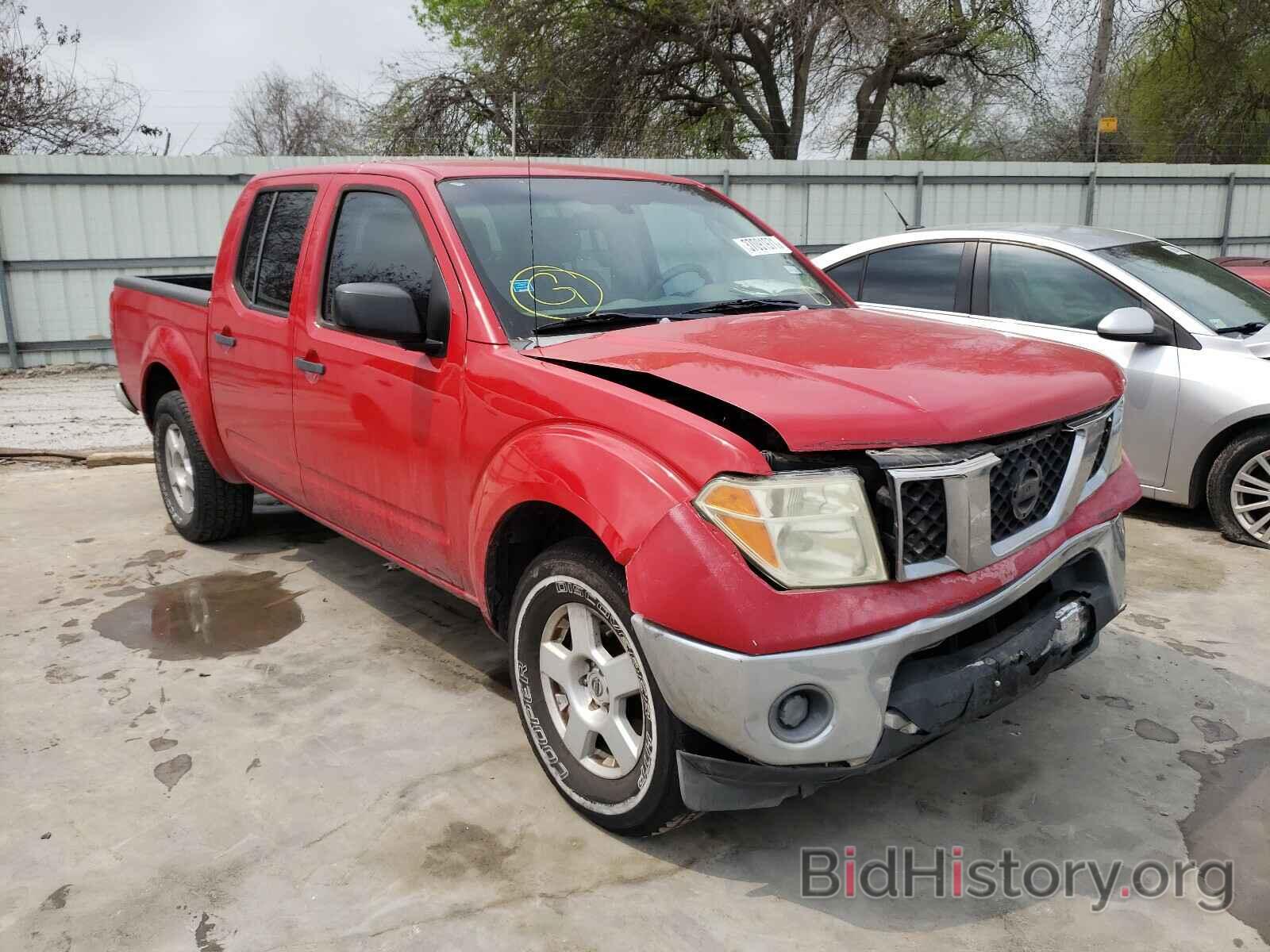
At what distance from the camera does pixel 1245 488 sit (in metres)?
5.34

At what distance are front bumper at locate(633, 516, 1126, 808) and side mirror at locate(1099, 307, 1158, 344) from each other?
9.75 ft

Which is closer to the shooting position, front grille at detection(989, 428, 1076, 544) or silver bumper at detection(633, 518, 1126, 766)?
silver bumper at detection(633, 518, 1126, 766)

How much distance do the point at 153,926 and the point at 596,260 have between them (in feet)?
7.81

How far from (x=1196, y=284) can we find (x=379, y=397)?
4.62 metres

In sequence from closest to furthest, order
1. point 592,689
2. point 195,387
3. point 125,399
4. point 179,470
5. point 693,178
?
point 592,689 → point 195,387 → point 179,470 → point 125,399 → point 693,178

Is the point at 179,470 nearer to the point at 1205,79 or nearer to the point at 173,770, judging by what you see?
the point at 173,770

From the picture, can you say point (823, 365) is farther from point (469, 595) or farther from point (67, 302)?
point (67, 302)

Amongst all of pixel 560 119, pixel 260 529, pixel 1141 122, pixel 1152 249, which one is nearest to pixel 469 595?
pixel 260 529

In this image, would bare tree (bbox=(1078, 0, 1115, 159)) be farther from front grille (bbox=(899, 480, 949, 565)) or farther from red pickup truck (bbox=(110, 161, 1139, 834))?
front grille (bbox=(899, 480, 949, 565))

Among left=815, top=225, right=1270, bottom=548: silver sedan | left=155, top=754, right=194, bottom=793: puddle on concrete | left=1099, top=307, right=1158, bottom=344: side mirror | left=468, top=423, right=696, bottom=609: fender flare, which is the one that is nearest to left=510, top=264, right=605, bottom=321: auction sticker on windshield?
left=468, top=423, right=696, bottom=609: fender flare

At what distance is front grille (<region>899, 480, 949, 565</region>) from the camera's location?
8.28 ft

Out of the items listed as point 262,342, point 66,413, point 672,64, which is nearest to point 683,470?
point 262,342

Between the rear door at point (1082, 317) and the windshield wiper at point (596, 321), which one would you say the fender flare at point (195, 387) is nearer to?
the windshield wiper at point (596, 321)

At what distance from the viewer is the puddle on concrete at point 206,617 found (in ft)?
14.3
